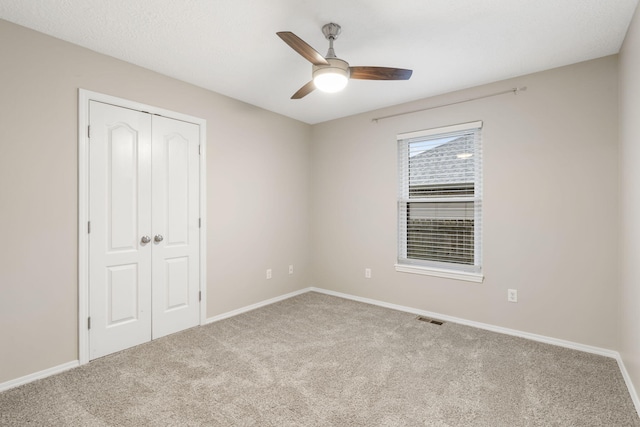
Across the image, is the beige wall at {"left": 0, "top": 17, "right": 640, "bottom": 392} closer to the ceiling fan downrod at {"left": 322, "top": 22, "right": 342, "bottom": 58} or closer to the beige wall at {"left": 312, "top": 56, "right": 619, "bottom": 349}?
the beige wall at {"left": 312, "top": 56, "right": 619, "bottom": 349}

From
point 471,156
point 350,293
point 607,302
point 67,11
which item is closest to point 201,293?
point 350,293

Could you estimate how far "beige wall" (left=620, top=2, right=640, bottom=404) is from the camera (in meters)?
1.99

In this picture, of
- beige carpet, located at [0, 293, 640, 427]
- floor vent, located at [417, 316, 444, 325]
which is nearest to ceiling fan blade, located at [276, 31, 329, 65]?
beige carpet, located at [0, 293, 640, 427]

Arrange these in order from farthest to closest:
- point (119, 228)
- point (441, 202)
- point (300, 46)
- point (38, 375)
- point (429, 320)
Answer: point (441, 202), point (429, 320), point (119, 228), point (38, 375), point (300, 46)

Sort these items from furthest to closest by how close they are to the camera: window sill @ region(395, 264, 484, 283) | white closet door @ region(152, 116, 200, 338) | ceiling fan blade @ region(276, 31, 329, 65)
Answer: window sill @ region(395, 264, 484, 283)
white closet door @ region(152, 116, 200, 338)
ceiling fan blade @ region(276, 31, 329, 65)

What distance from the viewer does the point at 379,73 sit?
2355 millimetres

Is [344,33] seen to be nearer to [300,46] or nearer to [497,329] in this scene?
[300,46]

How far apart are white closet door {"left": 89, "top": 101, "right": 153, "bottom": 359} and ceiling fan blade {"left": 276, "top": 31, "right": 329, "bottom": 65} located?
179cm

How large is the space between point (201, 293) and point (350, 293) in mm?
2028

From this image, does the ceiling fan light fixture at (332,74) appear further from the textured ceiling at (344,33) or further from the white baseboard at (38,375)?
the white baseboard at (38,375)

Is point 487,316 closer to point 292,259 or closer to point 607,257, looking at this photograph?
point 607,257

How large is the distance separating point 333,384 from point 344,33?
261 centimetres

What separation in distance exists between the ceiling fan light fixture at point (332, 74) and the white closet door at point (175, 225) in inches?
66.9

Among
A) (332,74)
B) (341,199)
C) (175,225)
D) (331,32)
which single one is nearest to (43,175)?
(175,225)
